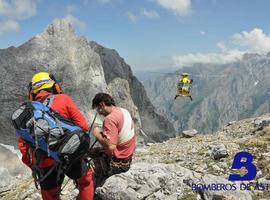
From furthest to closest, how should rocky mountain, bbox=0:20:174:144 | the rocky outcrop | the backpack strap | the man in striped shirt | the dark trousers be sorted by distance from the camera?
the rocky outcrop < rocky mountain, bbox=0:20:174:144 < the dark trousers < the man in striped shirt < the backpack strap

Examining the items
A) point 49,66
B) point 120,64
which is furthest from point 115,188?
point 120,64

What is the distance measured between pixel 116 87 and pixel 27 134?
51.1 metres

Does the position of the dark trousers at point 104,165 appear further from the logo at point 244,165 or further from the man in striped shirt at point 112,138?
the logo at point 244,165

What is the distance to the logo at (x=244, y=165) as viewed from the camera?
10633mm

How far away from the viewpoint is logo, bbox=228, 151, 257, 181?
10633 mm

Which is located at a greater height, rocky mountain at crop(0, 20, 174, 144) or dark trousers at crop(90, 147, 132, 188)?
rocky mountain at crop(0, 20, 174, 144)

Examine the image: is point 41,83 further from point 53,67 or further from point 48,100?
point 53,67

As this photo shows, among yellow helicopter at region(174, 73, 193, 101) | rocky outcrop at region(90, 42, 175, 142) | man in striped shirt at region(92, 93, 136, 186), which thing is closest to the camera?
man in striped shirt at region(92, 93, 136, 186)

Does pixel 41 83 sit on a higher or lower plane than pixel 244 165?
higher

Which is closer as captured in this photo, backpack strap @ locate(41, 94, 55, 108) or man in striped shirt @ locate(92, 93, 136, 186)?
backpack strap @ locate(41, 94, 55, 108)

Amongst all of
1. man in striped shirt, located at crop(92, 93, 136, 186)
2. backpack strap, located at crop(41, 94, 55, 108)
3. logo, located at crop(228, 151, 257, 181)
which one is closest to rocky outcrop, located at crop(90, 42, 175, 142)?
logo, located at crop(228, 151, 257, 181)

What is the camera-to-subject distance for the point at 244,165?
1156cm

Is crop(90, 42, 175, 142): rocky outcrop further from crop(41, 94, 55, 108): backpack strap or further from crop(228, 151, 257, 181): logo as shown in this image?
crop(41, 94, 55, 108): backpack strap

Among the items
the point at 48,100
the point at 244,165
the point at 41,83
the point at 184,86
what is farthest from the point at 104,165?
the point at 184,86
